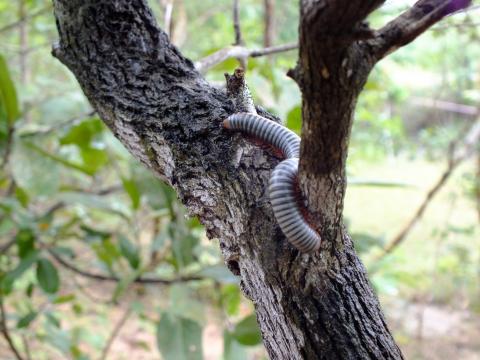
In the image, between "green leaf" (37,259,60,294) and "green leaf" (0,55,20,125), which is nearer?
"green leaf" (0,55,20,125)

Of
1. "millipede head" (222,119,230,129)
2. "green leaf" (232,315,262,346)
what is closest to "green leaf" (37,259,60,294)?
"green leaf" (232,315,262,346)

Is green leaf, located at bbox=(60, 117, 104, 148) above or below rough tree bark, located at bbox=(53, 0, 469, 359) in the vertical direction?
above

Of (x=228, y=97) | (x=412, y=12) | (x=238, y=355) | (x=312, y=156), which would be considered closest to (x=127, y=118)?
(x=228, y=97)

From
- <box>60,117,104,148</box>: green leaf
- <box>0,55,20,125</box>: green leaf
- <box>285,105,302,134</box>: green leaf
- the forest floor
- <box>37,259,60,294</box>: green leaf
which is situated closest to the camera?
→ <box>285,105,302,134</box>: green leaf

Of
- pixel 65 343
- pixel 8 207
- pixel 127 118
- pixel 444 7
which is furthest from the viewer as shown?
pixel 65 343

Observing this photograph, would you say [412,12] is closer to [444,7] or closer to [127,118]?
[444,7]

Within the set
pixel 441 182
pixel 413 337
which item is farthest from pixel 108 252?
pixel 413 337

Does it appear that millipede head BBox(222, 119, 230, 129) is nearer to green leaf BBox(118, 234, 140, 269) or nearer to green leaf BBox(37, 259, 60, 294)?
green leaf BBox(118, 234, 140, 269)
